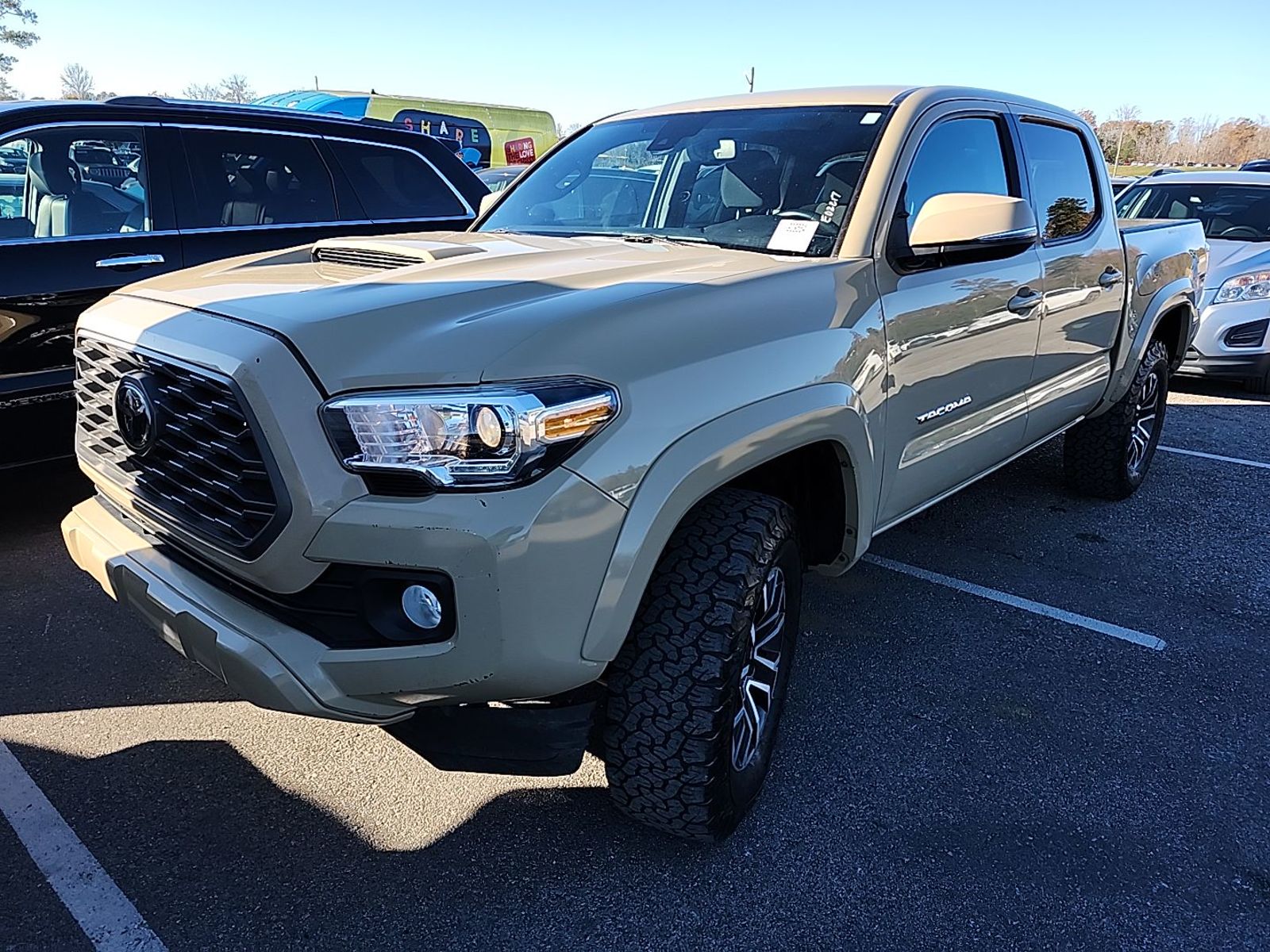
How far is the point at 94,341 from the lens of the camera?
2408mm

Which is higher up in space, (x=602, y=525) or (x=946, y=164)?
(x=946, y=164)

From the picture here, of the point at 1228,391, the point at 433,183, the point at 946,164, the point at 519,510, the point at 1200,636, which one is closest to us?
the point at 519,510

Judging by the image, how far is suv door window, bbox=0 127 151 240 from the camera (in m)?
4.17

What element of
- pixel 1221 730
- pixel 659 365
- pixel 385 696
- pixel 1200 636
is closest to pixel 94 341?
pixel 385 696

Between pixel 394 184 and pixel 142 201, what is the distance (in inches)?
57.3

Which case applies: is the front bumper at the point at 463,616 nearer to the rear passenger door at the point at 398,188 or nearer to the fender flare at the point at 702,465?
the fender flare at the point at 702,465

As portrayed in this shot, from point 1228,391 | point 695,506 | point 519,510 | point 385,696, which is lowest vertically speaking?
point 1228,391

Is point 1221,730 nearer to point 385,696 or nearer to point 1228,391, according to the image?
point 385,696

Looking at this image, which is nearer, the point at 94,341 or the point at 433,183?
the point at 94,341

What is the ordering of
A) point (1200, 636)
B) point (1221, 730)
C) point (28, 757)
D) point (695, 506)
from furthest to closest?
1. point (1200, 636)
2. point (1221, 730)
3. point (28, 757)
4. point (695, 506)

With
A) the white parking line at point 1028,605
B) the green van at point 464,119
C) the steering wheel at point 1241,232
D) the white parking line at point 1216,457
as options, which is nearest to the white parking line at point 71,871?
the white parking line at point 1028,605

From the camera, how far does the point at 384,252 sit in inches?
102

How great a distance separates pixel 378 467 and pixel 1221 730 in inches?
108

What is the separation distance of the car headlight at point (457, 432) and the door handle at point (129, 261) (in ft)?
10.1
